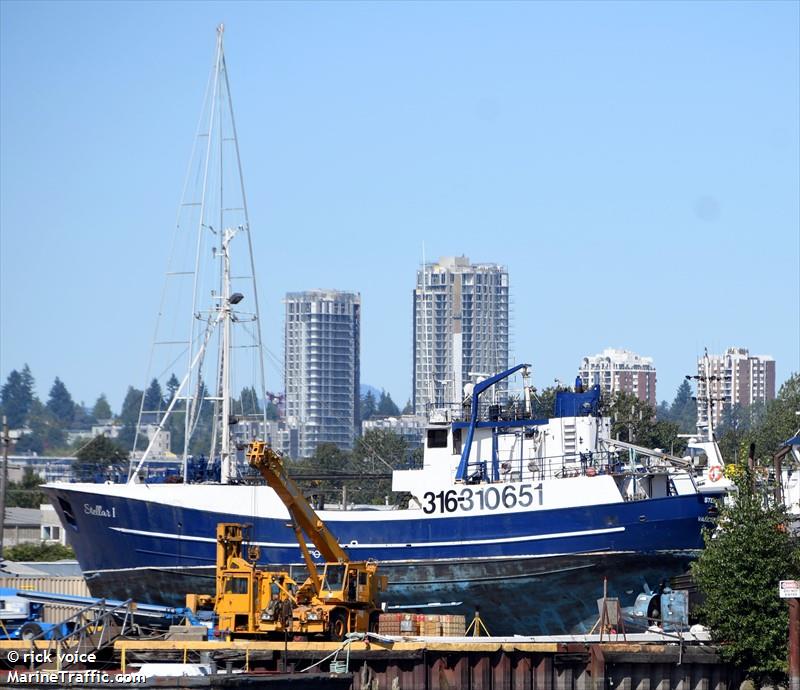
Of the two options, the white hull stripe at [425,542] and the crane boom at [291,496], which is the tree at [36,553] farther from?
the crane boom at [291,496]

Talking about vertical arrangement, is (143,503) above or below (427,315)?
below

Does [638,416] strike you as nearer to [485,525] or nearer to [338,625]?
[485,525]

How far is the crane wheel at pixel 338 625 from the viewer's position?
35812 millimetres

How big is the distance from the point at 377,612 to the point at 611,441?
11.7 m

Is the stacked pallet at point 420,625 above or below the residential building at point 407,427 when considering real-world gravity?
below

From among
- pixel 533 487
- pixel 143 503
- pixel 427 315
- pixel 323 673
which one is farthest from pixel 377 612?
pixel 427 315

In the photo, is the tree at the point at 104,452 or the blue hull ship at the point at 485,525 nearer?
the blue hull ship at the point at 485,525

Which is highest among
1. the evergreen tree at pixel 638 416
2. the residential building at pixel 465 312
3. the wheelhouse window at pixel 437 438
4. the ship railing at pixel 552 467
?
the residential building at pixel 465 312

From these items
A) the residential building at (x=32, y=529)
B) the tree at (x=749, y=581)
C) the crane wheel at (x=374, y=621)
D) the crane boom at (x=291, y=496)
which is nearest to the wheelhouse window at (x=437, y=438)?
the crane boom at (x=291, y=496)

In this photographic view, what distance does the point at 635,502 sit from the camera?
4319cm

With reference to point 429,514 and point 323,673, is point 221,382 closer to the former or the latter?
point 429,514

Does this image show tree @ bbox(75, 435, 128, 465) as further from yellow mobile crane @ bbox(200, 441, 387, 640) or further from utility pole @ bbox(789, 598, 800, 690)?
utility pole @ bbox(789, 598, 800, 690)

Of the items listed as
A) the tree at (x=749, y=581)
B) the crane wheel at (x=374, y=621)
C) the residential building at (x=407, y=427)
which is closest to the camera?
the tree at (x=749, y=581)

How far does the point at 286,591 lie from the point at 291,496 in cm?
343
